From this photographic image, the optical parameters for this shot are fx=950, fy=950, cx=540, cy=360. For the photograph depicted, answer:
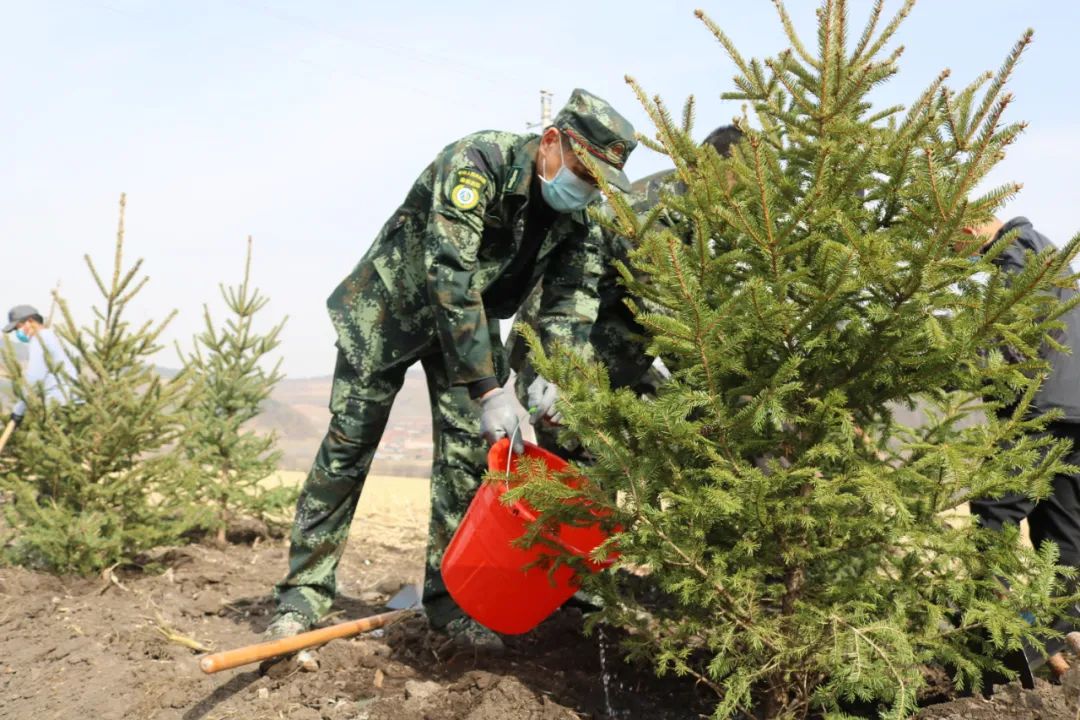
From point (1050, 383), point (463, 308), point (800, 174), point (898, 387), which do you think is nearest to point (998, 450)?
point (898, 387)

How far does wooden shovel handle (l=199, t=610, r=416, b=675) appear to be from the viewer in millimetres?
3064

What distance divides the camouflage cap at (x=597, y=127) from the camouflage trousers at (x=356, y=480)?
3.39 feet

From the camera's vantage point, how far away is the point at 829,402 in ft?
8.71

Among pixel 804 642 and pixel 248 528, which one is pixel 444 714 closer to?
pixel 804 642

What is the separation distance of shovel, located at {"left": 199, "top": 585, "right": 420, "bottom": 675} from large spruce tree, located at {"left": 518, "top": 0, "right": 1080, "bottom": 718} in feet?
3.84

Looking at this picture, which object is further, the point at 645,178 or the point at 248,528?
the point at 248,528

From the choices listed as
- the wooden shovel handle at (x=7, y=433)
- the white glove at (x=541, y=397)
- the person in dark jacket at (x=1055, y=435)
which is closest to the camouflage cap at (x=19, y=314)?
the wooden shovel handle at (x=7, y=433)

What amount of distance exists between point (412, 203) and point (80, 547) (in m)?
2.95

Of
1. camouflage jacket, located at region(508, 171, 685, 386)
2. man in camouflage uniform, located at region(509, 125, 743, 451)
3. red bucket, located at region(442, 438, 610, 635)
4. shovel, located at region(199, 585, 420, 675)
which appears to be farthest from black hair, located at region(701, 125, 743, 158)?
shovel, located at region(199, 585, 420, 675)

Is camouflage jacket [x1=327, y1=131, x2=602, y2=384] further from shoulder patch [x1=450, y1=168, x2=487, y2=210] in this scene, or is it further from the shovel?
the shovel

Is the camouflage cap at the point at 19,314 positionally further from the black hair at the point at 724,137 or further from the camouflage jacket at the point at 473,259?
the black hair at the point at 724,137

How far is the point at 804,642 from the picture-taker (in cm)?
267

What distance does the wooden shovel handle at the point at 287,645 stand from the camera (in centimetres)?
306

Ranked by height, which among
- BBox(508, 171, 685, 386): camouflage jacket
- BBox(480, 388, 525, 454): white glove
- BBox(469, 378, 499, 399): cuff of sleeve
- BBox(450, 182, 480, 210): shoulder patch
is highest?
BBox(450, 182, 480, 210): shoulder patch
